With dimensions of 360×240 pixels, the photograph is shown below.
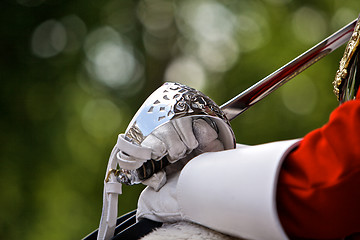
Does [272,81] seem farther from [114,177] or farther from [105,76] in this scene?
[105,76]

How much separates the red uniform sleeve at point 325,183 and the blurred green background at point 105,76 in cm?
371

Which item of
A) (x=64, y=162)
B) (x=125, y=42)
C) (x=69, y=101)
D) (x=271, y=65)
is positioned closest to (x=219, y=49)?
(x=271, y=65)

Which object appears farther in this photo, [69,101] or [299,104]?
[299,104]

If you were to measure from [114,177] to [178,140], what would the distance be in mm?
118

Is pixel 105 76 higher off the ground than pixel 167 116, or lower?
lower

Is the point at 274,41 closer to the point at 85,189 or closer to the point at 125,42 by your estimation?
the point at 125,42

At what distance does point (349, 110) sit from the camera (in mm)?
530

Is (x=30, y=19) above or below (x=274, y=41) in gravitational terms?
above

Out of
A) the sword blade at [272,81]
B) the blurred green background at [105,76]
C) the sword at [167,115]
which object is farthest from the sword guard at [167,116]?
the blurred green background at [105,76]

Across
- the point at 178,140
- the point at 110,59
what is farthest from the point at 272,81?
the point at 110,59

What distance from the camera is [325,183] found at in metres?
0.50

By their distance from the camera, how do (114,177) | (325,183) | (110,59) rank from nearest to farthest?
1. (325,183)
2. (114,177)
3. (110,59)

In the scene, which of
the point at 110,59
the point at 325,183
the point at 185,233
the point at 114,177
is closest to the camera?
the point at 325,183

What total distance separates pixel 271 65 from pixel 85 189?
6.84 ft
